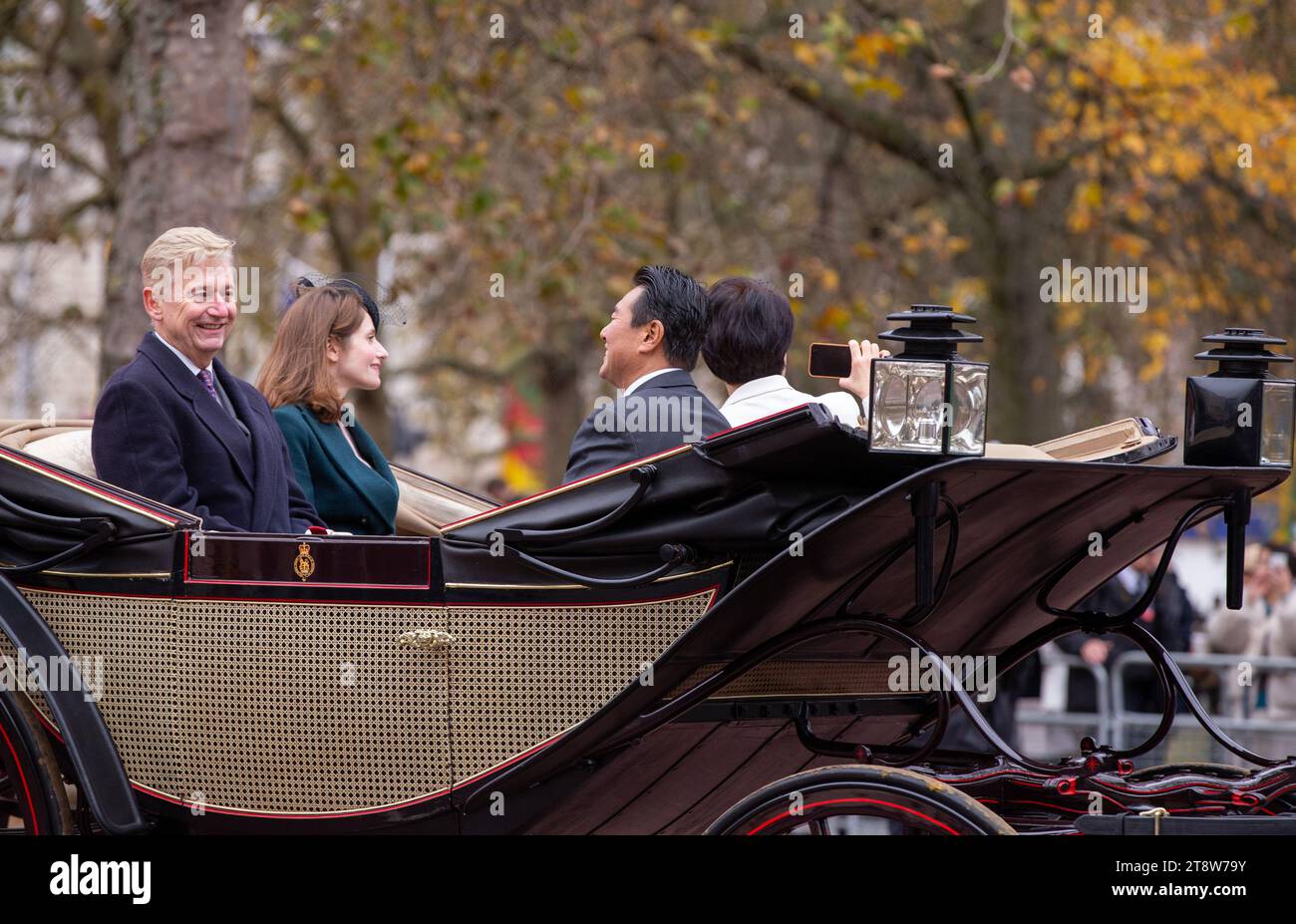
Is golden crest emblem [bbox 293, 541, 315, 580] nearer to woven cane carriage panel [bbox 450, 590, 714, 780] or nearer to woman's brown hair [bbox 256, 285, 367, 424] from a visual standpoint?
woven cane carriage panel [bbox 450, 590, 714, 780]

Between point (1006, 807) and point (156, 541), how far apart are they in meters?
1.87

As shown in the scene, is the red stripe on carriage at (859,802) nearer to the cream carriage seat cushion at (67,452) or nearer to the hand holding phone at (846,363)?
the hand holding phone at (846,363)

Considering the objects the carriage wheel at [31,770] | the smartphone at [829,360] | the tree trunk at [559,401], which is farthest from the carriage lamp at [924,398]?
the tree trunk at [559,401]

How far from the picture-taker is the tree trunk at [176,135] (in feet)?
21.4

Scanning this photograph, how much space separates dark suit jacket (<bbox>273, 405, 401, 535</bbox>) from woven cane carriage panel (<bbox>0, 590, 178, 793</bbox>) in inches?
27.3

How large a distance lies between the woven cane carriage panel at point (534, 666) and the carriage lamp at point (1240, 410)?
1129 mm

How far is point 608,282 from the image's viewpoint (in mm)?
10984

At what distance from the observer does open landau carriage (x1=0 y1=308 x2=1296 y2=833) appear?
9.96 ft

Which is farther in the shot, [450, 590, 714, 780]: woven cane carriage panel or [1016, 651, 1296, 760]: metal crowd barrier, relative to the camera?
[1016, 651, 1296, 760]: metal crowd barrier

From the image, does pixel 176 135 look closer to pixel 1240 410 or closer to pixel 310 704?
pixel 310 704

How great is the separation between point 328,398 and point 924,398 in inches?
69.8

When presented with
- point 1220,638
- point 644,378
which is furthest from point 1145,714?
point 644,378

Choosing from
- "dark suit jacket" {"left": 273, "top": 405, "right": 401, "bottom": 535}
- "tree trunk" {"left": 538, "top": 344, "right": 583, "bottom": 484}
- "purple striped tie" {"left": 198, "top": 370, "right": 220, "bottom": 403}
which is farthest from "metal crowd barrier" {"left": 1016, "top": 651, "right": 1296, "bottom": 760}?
"tree trunk" {"left": 538, "top": 344, "right": 583, "bottom": 484}

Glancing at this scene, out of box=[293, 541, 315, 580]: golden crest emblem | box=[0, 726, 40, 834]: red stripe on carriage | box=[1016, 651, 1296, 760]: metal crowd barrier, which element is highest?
box=[293, 541, 315, 580]: golden crest emblem
